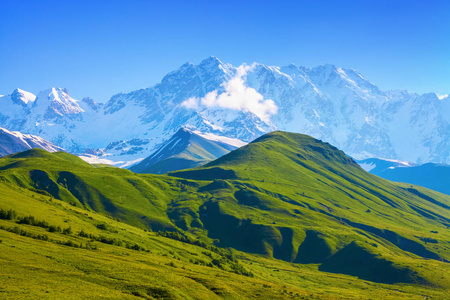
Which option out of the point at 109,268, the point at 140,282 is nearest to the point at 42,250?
the point at 109,268

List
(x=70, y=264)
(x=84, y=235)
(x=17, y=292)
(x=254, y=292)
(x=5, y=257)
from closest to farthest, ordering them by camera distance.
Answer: (x=17, y=292) < (x=5, y=257) < (x=70, y=264) < (x=254, y=292) < (x=84, y=235)

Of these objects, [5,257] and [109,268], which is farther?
[109,268]

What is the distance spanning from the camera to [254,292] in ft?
500

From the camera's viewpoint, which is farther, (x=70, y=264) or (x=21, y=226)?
(x=21, y=226)

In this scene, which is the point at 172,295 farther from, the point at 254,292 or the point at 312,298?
the point at 312,298

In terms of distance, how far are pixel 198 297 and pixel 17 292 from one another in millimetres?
48353

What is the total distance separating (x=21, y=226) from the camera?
533 feet

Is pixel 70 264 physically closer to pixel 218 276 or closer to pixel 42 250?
pixel 42 250

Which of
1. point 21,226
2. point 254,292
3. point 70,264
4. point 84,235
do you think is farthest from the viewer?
point 84,235

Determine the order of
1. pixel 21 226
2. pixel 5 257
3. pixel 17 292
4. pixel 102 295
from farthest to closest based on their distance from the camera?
1. pixel 21 226
2. pixel 5 257
3. pixel 102 295
4. pixel 17 292

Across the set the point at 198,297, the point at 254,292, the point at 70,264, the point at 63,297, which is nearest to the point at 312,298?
the point at 254,292

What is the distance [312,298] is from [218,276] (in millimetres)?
34594

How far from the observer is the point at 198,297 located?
426 feet

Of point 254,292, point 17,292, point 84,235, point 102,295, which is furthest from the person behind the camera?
point 84,235
